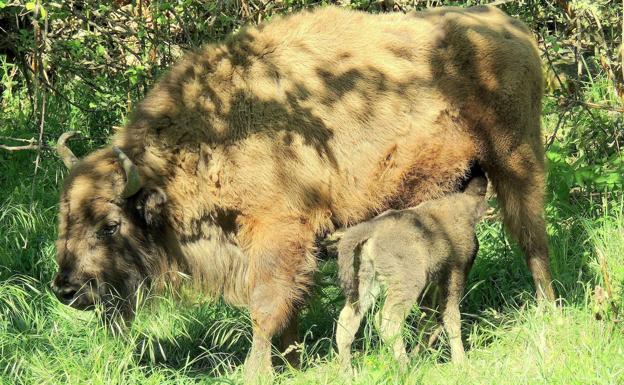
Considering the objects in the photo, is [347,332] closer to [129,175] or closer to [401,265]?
[401,265]

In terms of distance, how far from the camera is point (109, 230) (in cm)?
585

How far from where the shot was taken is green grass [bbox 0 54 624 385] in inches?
208

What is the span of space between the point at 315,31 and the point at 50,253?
106 inches

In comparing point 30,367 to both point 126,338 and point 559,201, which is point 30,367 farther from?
point 559,201

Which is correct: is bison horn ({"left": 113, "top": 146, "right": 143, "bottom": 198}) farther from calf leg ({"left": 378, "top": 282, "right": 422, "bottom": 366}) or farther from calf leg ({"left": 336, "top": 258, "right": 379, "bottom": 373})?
calf leg ({"left": 378, "top": 282, "right": 422, "bottom": 366})

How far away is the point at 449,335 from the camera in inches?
236

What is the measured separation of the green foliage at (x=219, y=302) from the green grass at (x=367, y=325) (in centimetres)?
2

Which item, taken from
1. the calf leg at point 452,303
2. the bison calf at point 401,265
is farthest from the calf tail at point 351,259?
the calf leg at point 452,303

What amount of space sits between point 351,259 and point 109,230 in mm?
1563

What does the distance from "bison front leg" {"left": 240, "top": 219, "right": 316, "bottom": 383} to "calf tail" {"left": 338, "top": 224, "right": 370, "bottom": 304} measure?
1.11 ft

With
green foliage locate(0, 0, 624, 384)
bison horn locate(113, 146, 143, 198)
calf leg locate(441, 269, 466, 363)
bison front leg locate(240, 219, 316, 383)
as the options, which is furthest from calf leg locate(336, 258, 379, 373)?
bison horn locate(113, 146, 143, 198)

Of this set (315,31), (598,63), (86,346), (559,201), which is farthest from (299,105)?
(598,63)

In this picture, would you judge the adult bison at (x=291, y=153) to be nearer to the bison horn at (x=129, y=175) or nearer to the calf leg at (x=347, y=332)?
the bison horn at (x=129, y=175)

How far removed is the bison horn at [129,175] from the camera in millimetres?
5598
